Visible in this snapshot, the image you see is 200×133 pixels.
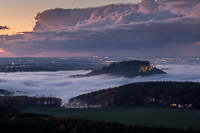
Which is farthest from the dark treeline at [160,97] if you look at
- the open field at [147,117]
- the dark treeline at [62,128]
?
the dark treeline at [62,128]

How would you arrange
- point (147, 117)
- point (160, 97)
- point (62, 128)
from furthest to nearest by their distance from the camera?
point (160, 97) < point (147, 117) < point (62, 128)

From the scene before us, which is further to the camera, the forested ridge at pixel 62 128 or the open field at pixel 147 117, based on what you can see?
the open field at pixel 147 117

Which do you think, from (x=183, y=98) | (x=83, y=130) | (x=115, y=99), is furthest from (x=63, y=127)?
(x=115, y=99)

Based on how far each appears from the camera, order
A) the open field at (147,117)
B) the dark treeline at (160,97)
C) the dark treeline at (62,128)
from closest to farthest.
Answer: the dark treeline at (62,128), the open field at (147,117), the dark treeline at (160,97)

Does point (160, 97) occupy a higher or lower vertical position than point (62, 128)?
higher

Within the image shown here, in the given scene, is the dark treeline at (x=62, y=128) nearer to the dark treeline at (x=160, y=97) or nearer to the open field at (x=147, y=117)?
the open field at (x=147, y=117)

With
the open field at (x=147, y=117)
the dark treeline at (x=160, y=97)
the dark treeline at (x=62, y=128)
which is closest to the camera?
the dark treeline at (x=62, y=128)

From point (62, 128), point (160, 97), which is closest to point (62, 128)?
point (62, 128)

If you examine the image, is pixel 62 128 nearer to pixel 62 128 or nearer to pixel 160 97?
pixel 62 128

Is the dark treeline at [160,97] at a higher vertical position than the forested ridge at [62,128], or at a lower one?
higher

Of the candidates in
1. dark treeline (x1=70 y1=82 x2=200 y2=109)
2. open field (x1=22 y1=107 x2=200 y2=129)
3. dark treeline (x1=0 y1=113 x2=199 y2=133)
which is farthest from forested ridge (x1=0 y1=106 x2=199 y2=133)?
dark treeline (x1=70 y1=82 x2=200 y2=109)

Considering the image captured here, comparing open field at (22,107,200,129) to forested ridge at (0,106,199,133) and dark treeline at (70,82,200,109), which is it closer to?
forested ridge at (0,106,199,133)
